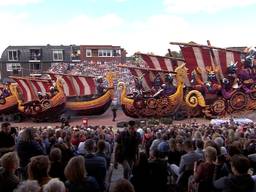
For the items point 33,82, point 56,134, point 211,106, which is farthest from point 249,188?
point 33,82

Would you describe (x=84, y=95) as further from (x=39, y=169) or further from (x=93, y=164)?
(x=39, y=169)

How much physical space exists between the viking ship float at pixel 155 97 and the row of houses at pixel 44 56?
3488 centimetres

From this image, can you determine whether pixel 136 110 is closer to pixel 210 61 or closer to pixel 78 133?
pixel 210 61

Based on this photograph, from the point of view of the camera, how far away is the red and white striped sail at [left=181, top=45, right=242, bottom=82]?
3894 cm

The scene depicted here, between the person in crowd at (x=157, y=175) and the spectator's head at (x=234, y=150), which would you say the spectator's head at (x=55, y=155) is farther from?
the spectator's head at (x=234, y=150)

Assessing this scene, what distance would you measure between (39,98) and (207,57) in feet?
51.9

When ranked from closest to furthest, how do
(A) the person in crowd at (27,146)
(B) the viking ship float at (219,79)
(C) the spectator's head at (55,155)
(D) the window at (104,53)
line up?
(C) the spectator's head at (55,155) < (A) the person in crowd at (27,146) < (B) the viking ship float at (219,79) < (D) the window at (104,53)

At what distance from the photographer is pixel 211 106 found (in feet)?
126

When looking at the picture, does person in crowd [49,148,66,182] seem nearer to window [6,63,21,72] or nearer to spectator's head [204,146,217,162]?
spectator's head [204,146,217,162]

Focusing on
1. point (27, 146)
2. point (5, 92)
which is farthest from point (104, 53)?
point (27, 146)

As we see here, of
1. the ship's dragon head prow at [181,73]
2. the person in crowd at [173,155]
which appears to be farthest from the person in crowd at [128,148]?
the ship's dragon head prow at [181,73]

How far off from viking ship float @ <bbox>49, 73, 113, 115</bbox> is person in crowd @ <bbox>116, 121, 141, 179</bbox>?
3405 centimetres

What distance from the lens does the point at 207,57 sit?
39.2m

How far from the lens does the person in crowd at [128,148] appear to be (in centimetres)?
1027
